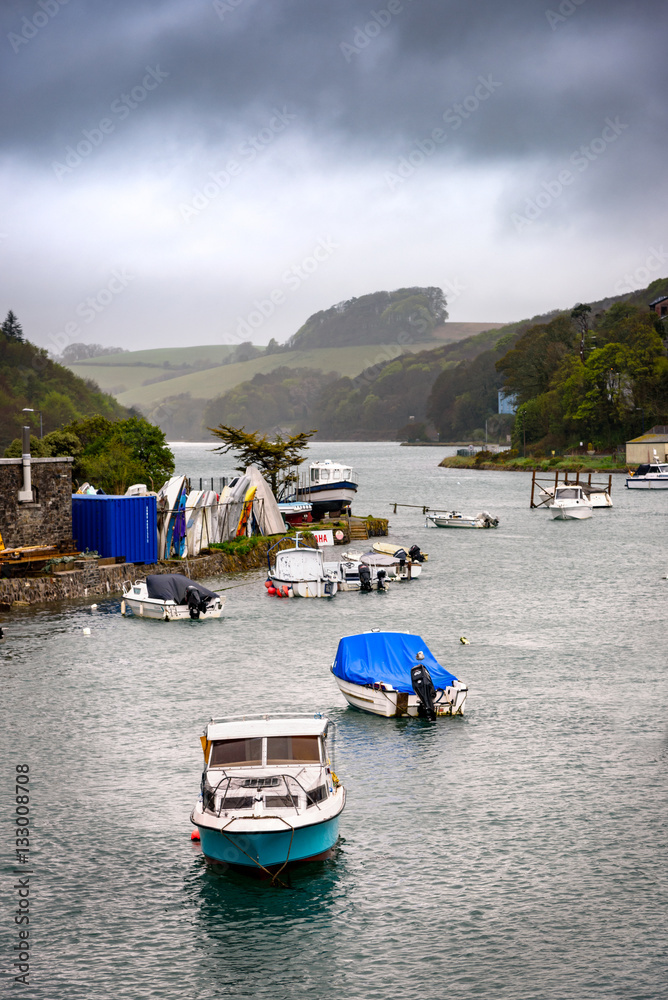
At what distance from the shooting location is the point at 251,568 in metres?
59.8

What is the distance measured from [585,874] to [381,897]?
13.7 ft

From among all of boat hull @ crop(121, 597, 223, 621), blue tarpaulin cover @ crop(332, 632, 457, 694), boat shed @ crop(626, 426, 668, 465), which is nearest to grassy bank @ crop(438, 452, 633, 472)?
boat shed @ crop(626, 426, 668, 465)

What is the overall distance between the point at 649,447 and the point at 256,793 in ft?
495

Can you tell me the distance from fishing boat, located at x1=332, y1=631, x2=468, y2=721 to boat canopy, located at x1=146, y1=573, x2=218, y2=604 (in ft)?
51.2

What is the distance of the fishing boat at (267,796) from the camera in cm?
1773

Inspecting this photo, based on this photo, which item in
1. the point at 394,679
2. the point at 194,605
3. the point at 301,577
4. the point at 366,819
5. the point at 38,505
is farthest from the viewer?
the point at 301,577

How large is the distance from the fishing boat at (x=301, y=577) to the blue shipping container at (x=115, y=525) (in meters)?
7.24

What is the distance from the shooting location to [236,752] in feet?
63.8

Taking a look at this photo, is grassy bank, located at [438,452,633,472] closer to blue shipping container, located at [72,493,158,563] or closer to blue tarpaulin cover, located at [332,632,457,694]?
blue shipping container, located at [72,493,158,563]

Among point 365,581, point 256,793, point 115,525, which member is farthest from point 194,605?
point 256,793

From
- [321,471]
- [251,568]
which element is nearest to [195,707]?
[251,568]

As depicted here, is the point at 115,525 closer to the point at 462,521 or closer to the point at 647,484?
the point at 462,521

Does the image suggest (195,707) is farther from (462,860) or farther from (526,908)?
(526,908)

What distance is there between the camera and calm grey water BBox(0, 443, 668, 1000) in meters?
16.0
